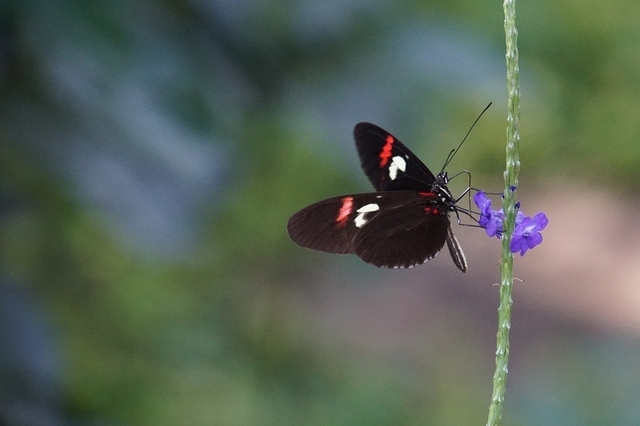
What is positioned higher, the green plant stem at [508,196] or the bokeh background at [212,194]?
the bokeh background at [212,194]

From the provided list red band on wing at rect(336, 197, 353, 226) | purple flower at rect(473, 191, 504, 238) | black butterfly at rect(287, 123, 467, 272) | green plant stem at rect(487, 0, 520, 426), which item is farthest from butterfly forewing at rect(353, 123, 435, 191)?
green plant stem at rect(487, 0, 520, 426)

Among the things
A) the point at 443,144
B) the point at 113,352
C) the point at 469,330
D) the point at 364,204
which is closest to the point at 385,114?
the point at 364,204

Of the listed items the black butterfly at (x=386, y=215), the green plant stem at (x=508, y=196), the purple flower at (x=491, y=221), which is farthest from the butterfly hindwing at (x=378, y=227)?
the green plant stem at (x=508, y=196)

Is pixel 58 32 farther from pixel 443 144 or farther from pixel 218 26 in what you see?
pixel 443 144

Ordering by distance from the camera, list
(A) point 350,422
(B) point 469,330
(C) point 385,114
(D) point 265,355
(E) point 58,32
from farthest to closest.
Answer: (B) point 469,330 → (A) point 350,422 → (D) point 265,355 → (C) point 385,114 → (E) point 58,32

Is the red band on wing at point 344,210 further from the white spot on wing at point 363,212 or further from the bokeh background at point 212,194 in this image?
the bokeh background at point 212,194

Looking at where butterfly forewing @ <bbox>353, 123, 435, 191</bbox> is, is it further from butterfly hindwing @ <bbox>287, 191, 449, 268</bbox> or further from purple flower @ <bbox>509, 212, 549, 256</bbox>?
purple flower @ <bbox>509, 212, 549, 256</bbox>

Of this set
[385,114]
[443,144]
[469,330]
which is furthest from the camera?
[469,330]

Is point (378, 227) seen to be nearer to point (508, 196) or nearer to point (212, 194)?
point (212, 194)
